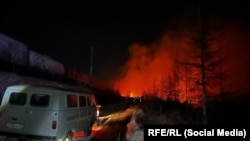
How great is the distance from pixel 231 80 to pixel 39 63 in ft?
235

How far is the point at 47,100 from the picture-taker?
1115 cm

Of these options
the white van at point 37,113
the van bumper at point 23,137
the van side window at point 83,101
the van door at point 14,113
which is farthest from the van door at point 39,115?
the van side window at point 83,101

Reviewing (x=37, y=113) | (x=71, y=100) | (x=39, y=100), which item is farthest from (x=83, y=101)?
(x=37, y=113)

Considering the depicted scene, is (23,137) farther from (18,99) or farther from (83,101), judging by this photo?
(83,101)

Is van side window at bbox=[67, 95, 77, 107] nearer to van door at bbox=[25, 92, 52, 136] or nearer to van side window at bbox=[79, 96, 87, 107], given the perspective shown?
van side window at bbox=[79, 96, 87, 107]

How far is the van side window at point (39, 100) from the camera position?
1114 cm

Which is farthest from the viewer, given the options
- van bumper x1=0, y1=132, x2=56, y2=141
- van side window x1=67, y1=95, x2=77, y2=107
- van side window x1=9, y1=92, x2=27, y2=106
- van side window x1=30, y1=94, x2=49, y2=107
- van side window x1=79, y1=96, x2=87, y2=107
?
van side window x1=79, y1=96, x2=87, y2=107

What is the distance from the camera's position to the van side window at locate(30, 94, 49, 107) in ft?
36.5

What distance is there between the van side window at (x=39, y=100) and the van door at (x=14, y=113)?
0.33m

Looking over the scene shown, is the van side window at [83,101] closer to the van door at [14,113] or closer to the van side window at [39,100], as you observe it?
the van side window at [39,100]

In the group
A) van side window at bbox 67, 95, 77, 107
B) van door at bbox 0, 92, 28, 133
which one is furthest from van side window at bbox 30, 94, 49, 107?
van side window at bbox 67, 95, 77, 107

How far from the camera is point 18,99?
1145 centimetres

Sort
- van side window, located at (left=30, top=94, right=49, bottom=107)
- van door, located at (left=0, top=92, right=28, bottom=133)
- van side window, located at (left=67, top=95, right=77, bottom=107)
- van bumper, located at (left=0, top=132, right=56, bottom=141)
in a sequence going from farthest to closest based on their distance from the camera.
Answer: van side window, located at (left=67, top=95, right=77, bottom=107), van side window, located at (left=30, top=94, right=49, bottom=107), van door, located at (left=0, top=92, right=28, bottom=133), van bumper, located at (left=0, top=132, right=56, bottom=141)

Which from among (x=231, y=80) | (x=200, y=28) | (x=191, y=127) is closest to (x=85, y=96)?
(x=191, y=127)
